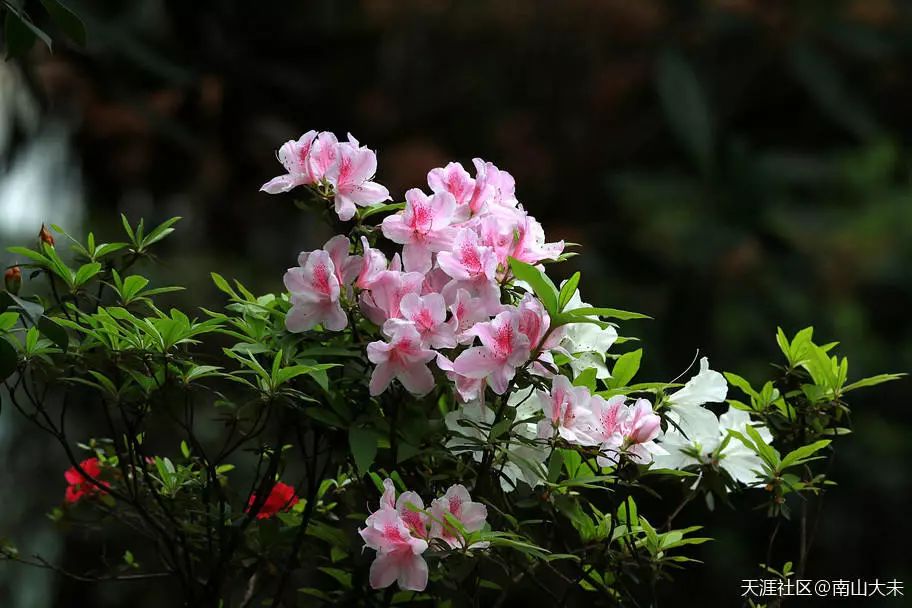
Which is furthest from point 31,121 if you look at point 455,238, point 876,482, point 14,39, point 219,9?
point 876,482

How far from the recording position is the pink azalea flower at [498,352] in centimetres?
68

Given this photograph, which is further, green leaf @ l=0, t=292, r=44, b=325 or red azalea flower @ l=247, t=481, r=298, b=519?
red azalea flower @ l=247, t=481, r=298, b=519

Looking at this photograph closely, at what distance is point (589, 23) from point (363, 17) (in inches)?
32.6

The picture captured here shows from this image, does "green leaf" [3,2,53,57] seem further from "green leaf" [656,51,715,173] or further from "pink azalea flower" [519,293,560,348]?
"green leaf" [656,51,715,173]

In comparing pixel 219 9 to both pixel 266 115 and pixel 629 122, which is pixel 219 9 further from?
pixel 629 122

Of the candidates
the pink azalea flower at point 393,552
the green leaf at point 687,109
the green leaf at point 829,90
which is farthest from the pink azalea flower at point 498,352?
the green leaf at point 829,90

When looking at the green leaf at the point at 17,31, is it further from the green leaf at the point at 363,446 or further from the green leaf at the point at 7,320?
the green leaf at the point at 363,446

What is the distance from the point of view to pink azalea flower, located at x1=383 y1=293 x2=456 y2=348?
0.69m

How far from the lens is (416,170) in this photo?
355 cm

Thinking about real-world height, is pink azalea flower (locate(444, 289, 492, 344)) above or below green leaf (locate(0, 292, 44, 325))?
above

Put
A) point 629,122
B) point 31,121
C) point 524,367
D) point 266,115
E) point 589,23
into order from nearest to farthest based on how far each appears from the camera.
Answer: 1. point 524,367
2. point 31,121
3. point 266,115
4. point 589,23
5. point 629,122

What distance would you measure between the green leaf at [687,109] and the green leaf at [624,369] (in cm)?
278

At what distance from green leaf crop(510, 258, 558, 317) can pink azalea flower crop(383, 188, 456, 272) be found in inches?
2.4

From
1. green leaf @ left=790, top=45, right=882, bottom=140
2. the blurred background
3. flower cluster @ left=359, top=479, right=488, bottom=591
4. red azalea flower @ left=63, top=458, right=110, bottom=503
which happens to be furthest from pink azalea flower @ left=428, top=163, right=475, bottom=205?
green leaf @ left=790, top=45, right=882, bottom=140
